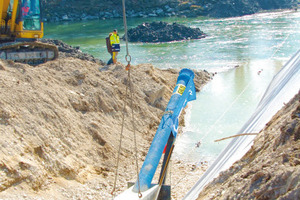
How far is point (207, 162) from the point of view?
34.7 ft

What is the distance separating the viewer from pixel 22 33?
14.2 meters

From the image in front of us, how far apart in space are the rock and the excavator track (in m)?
18.2

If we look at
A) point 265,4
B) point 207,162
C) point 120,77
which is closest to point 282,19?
point 265,4

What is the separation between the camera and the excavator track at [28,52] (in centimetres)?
1374

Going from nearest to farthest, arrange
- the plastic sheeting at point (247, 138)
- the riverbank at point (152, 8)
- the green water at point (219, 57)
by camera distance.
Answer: the plastic sheeting at point (247, 138) → the green water at point (219, 57) → the riverbank at point (152, 8)

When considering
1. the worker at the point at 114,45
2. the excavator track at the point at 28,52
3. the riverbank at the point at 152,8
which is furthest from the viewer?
the riverbank at the point at 152,8

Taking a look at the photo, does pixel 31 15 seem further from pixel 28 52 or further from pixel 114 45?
pixel 114 45

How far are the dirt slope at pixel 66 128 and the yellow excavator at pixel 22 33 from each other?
164 cm

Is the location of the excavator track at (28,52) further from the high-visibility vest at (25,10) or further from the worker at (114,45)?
the worker at (114,45)

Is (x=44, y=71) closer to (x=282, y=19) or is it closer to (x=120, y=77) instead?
(x=120, y=77)

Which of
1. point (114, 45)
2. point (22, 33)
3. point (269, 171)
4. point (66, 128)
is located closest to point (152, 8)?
point (114, 45)

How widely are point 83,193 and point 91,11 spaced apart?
48243mm

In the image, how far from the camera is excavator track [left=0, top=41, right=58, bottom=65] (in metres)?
13.7

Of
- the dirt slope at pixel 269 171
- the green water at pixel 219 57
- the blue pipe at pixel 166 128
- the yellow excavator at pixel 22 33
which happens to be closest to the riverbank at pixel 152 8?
the green water at pixel 219 57
